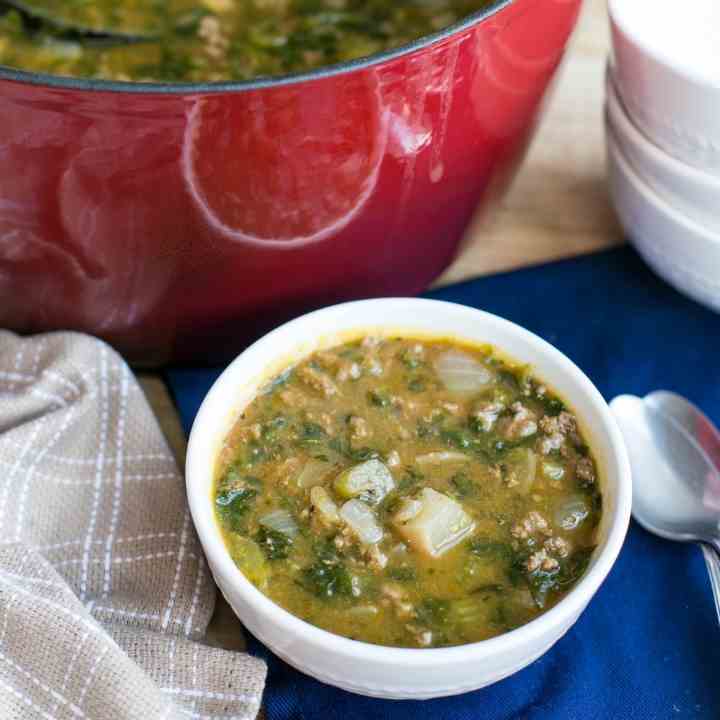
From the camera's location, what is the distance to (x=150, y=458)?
6.27 feet

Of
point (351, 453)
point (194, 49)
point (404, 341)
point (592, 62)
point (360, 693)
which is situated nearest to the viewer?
point (360, 693)

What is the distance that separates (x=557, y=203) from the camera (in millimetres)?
2498

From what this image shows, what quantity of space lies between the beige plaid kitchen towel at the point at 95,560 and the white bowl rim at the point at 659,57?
1.00 meters

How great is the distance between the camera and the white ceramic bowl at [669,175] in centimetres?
197

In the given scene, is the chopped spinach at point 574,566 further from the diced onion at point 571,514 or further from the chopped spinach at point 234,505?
the chopped spinach at point 234,505

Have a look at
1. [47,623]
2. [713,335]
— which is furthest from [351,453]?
[713,335]

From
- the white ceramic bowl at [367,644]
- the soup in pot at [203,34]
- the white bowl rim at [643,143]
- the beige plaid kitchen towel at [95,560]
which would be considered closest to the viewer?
the white ceramic bowl at [367,644]

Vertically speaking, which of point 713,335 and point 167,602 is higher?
point 713,335

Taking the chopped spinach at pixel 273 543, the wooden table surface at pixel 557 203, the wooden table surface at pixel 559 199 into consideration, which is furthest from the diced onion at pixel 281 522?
the wooden table surface at pixel 559 199

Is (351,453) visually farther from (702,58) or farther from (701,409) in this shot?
(702,58)

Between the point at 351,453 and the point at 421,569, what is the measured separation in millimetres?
220

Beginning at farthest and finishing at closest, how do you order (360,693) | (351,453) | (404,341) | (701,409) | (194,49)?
(194,49) → (701,409) → (404,341) → (351,453) → (360,693)

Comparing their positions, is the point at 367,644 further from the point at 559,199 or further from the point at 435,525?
the point at 559,199

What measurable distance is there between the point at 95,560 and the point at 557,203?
124cm
